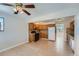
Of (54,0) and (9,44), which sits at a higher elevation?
(54,0)

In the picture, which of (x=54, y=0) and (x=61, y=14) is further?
(x=61, y=14)

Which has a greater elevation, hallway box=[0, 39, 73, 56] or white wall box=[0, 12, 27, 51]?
white wall box=[0, 12, 27, 51]

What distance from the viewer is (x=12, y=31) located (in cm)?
333

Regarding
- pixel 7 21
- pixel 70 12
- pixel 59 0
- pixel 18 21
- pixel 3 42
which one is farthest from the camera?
pixel 3 42

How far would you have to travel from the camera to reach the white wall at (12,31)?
284cm

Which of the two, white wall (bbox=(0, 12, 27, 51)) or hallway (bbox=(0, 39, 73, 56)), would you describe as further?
hallway (bbox=(0, 39, 73, 56))

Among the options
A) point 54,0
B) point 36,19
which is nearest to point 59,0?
point 54,0

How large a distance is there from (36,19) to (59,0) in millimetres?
1795

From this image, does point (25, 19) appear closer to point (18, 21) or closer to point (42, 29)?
point (18, 21)

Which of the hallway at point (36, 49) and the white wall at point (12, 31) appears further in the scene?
the hallway at point (36, 49)

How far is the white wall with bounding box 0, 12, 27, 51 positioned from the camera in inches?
112

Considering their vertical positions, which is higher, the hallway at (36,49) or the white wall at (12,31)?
the white wall at (12,31)

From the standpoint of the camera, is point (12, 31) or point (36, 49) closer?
point (36, 49)

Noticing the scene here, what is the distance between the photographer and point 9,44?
330cm
